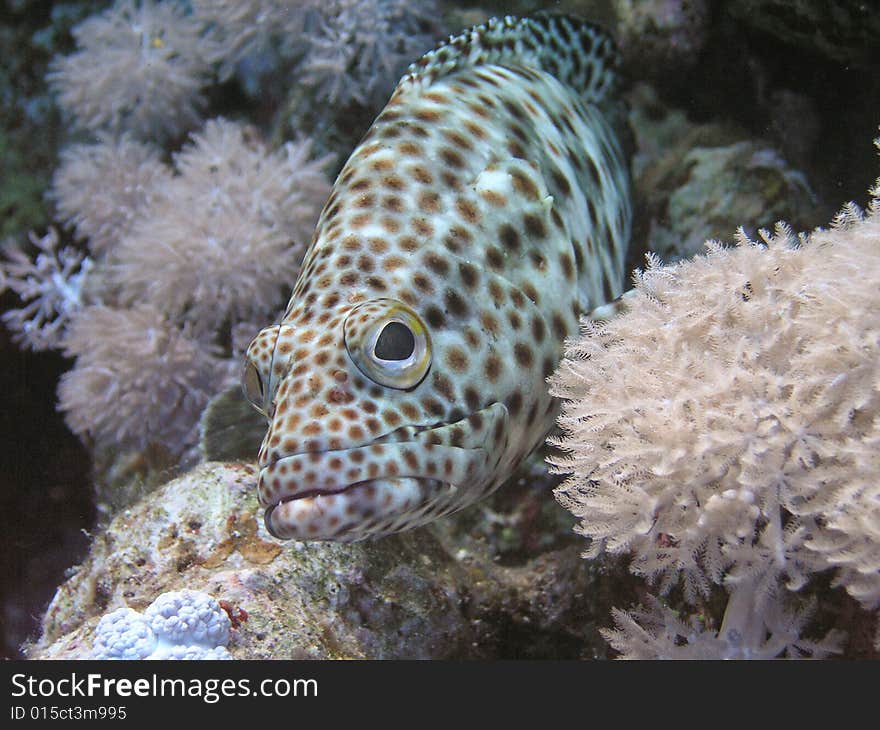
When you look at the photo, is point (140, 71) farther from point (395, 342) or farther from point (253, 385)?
point (395, 342)

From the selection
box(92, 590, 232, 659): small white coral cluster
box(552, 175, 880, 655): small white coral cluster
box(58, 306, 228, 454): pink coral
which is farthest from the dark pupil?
box(58, 306, 228, 454): pink coral

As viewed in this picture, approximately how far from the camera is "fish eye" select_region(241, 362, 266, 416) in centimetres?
280

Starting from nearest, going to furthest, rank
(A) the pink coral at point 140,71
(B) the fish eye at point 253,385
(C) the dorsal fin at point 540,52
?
1. (B) the fish eye at point 253,385
2. (C) the dorsal fin at point 540,52
3. (A) the pink coral at point 140,71

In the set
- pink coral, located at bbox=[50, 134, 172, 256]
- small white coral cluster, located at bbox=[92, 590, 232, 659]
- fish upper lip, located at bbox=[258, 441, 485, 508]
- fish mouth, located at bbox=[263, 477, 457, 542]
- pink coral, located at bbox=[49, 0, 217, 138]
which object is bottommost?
small white coral cluster, located at bbox=[92, 590, 232, 659]

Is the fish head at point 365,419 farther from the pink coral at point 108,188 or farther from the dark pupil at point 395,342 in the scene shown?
the pink coral at point 108,188

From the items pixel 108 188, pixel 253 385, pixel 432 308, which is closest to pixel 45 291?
pixel 108 188

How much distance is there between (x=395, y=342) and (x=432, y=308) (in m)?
0.29

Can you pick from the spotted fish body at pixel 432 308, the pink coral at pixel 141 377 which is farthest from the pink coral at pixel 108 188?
the spotted fish body at pixel 432 308

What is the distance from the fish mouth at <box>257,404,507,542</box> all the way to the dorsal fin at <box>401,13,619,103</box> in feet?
6.61

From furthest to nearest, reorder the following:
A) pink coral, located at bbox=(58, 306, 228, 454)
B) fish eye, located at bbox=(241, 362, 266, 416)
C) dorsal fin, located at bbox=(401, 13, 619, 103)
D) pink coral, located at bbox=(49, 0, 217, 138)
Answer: pink coral, located at bbox=(49, 0, 217, 138) → pink coral, located at bbox=(58, 306, 228, 454) → dorsal fin, located at bbox=(401, 13, 619, 103) → fish eye, located at bbox=(241, 362, 266, 416)

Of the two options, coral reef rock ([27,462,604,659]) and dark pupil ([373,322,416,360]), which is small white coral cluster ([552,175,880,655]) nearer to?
dark pupil ([373,322,416,360])

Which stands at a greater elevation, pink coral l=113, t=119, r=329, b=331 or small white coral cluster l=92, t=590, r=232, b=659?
pink coral l=113, t=119, r=329, b=331

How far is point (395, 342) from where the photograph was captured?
2.58 meters

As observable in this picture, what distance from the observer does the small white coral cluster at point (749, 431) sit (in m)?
2.19
